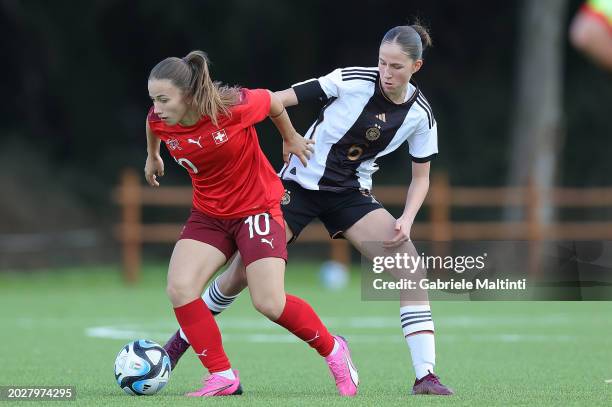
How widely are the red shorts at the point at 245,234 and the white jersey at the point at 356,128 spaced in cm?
37

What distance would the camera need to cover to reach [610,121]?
70.2ft

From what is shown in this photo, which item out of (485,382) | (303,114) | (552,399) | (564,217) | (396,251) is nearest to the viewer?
(552,399)

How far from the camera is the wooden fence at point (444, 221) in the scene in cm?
1647

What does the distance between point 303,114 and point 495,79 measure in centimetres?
348

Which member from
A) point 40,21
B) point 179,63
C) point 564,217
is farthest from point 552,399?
point 40,21

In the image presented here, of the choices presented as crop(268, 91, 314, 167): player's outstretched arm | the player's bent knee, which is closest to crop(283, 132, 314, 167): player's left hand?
crop(268, 91, 314, 167): player's outstretched arm

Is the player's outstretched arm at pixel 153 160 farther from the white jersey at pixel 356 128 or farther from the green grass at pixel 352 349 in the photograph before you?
the green grass at pixel 352 349

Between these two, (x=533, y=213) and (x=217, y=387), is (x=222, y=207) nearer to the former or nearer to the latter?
(x=217, y=387)

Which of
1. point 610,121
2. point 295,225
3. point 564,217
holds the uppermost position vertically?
point 610,121

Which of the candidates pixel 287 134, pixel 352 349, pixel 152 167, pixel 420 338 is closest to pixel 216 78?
pixel 352 349

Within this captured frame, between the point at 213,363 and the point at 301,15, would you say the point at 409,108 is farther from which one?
the point at 301,15

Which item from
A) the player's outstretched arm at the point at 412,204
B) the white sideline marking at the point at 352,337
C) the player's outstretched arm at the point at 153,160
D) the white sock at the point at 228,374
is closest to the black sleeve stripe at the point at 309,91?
the player's outstretched arm at the point at 412,204

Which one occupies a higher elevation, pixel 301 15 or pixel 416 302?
pixel 301 15

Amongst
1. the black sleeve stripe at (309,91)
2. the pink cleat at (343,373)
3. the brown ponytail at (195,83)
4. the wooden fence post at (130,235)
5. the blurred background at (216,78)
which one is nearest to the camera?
the brown ponytail at (195,83)
